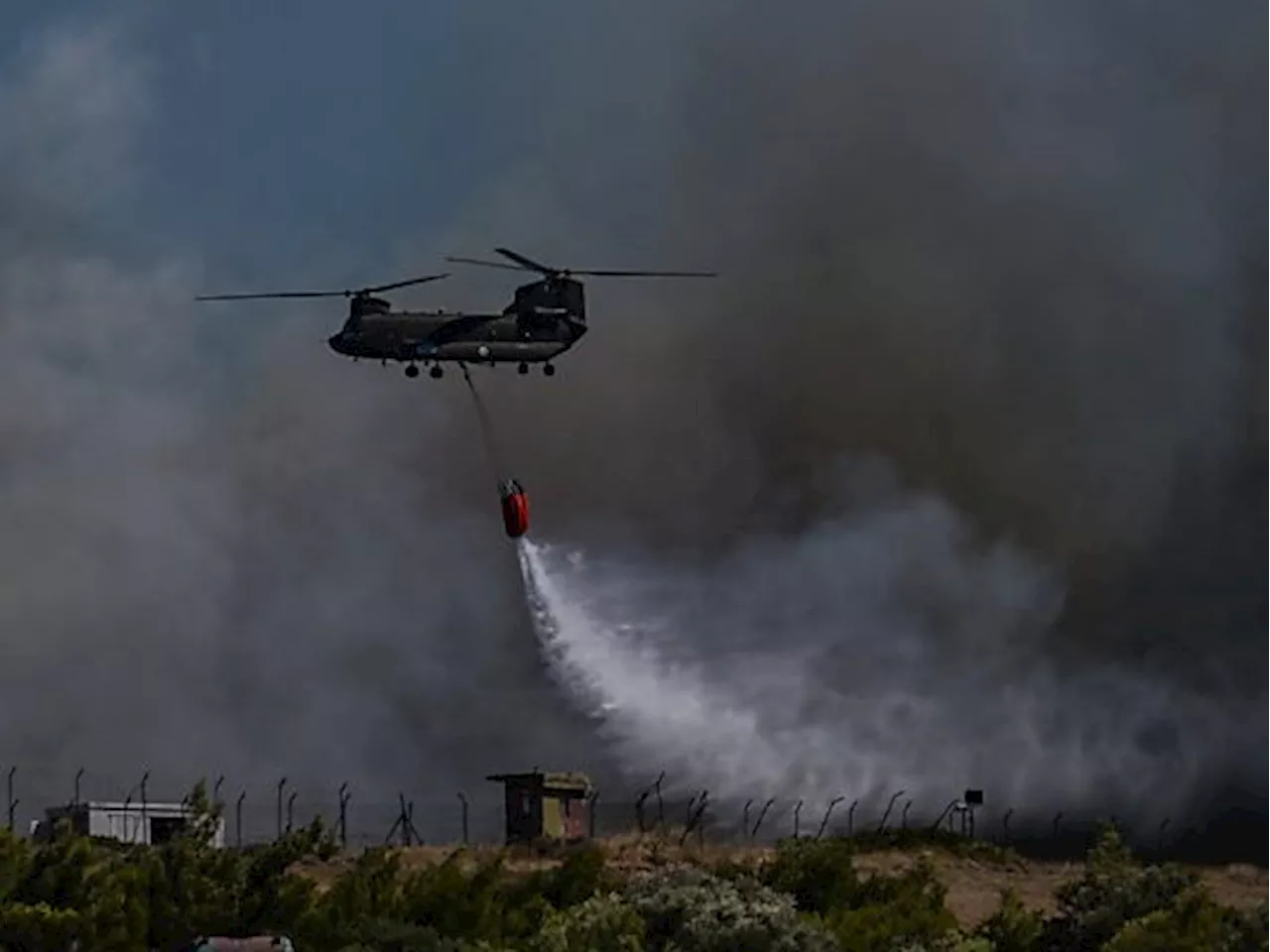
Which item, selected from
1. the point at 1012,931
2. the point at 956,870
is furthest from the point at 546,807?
the point at 1012,931

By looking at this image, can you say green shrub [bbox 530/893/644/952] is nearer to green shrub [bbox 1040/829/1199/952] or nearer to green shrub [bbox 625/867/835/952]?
green shrub [bbox 625/867/835/952]

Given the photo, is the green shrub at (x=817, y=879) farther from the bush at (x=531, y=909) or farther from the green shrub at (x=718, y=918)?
the green shrub at (x=718, y=918)

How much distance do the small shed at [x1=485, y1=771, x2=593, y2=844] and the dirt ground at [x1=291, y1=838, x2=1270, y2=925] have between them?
11.8 ft

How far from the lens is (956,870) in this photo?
101 m

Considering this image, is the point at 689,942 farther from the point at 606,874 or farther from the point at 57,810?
the point at 57,810

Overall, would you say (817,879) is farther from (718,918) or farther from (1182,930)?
(1182,930)

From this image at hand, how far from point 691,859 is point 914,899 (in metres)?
18.9

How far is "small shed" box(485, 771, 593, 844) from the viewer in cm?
10150

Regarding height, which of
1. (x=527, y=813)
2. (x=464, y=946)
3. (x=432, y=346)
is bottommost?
(x=464, y=946)

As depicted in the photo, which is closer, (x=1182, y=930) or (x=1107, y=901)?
(x=1182, y=930)

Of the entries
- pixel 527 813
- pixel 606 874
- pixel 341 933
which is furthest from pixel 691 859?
pixel 341 933

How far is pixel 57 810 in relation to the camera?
327 feet

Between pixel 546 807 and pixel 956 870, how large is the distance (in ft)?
48.3

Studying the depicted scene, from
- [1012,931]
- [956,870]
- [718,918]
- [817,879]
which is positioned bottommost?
[1012,931]
